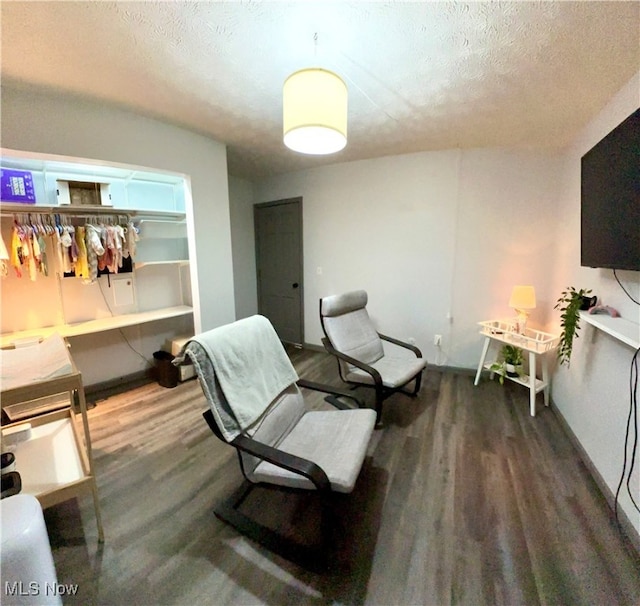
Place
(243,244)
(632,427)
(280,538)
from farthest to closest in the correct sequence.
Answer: (243,244)
(632,427)
(280,538)

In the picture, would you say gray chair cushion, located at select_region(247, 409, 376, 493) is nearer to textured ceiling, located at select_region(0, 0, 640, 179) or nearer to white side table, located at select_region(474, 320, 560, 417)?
white side table, located at select_region(474, 320, 560, 417)

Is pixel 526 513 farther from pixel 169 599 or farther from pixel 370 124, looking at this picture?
pixel 370 124

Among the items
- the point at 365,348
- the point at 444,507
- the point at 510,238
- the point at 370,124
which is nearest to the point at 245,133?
the point at 370,124

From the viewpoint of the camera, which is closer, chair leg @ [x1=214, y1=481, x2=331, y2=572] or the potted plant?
chair leg @ [x1=214, y1=481, x2=331, y2=572]

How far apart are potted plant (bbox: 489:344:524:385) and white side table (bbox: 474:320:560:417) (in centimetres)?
6

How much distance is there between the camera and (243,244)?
15.5 feet

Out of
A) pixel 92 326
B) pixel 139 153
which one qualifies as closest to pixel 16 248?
pixel 92 326

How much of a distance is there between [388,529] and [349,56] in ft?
8.52

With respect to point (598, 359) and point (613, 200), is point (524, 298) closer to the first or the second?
point (598, 359)

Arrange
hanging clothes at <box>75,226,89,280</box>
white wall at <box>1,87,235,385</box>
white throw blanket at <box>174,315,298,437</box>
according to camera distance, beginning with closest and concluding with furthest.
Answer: white throw blanket at <box>174,315,298,437</box>
white wall at <box>1,87,235,385</box>
hanging clothes at <box>75,226,89,280</box>

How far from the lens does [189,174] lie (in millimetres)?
2854

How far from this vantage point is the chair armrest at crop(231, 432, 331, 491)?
1.29 meters

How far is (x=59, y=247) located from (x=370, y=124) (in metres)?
2.92

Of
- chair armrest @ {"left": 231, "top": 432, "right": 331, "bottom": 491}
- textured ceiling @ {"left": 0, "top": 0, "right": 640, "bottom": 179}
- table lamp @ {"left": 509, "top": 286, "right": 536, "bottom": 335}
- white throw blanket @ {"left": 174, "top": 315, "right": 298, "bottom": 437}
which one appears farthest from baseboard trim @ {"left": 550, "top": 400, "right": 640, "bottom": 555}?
textured ceiling @ {"left": 0, "top": 0, "right": 640, "bottom": 179}
